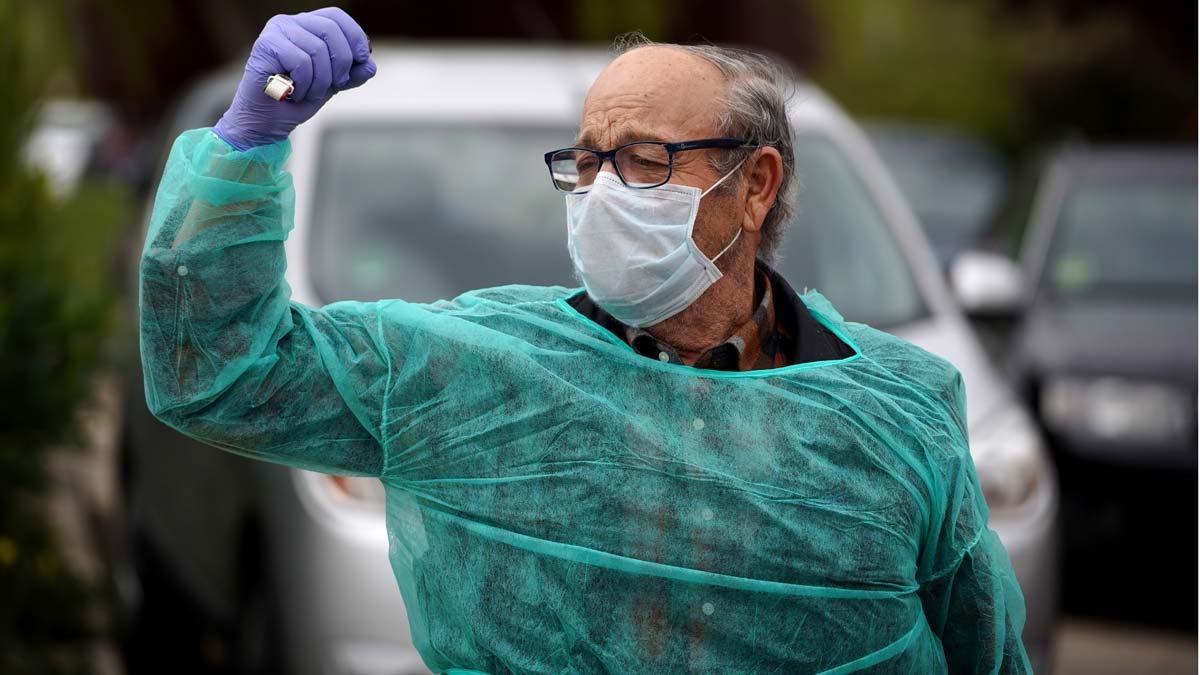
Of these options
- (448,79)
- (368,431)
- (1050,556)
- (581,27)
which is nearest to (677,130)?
(368,431)

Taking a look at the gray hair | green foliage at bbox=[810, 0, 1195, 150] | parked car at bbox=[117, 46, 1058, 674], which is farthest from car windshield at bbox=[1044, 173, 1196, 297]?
green foliage at bbox=[810, 0, 1195, 150]

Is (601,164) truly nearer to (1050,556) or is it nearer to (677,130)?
(677,130)

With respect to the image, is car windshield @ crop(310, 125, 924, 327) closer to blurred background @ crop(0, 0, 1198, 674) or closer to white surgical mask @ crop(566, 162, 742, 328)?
blurred background @ crop(0, 0, 1198, 674)

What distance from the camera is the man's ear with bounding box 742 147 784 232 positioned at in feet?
8.16

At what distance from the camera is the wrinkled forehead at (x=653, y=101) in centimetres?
237

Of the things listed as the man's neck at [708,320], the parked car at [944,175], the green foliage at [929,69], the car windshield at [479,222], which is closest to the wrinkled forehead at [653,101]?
the man's neck at [708,320]

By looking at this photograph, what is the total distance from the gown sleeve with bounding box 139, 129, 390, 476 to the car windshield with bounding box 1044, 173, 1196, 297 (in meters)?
5.35

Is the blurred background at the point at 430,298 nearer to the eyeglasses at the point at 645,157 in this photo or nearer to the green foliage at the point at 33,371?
the green foliage at the point at 33,371

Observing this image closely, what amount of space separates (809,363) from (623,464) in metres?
0.33

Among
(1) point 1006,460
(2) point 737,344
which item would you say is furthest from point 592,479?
(1) point 1006,460

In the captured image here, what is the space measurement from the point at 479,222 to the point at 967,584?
2.64 metres

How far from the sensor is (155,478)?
217 inches

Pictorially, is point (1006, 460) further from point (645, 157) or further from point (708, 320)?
point (645, 157)

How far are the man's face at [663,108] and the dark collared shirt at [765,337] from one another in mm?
163
